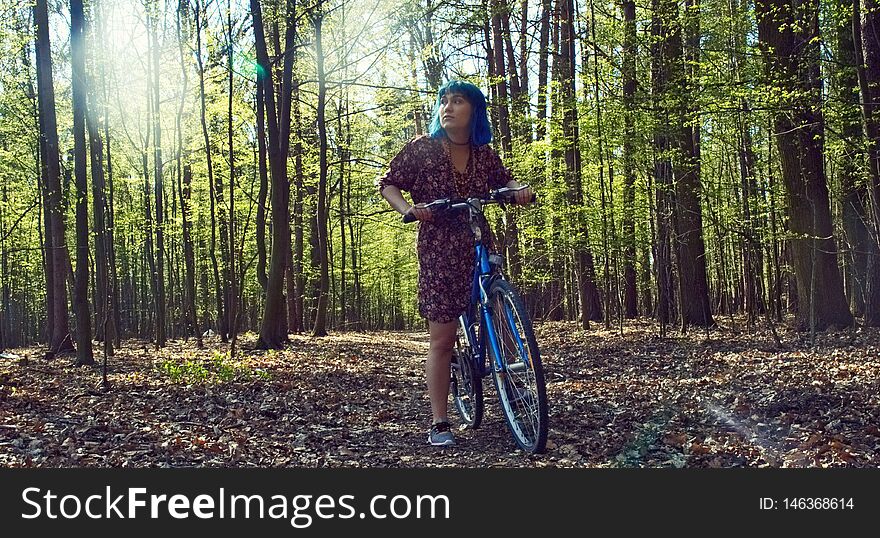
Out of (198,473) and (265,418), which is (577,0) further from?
(198,473)

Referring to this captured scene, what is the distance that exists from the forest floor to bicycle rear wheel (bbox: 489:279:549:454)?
0.48 feet

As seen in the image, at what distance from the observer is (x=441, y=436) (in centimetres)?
439

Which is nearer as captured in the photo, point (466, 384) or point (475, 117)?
point (475, 117)

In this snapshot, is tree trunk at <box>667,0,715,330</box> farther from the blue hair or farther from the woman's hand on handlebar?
the woman's hand on handlebar

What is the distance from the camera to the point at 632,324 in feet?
53.3

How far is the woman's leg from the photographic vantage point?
445 centimetres

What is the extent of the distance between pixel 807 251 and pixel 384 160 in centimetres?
1239

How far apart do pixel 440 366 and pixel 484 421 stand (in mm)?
918

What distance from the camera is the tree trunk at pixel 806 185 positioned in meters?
9.50

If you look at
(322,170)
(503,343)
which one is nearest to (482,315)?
(503,343)

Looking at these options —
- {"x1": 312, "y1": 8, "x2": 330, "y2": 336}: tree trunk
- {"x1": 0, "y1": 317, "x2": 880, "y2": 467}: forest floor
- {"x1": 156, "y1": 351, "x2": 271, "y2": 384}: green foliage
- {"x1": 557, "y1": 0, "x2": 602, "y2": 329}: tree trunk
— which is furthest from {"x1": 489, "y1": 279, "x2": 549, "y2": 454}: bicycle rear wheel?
{"x1": 312, "y1": 8, "x2": 330, "y2": 336}: tree trunk

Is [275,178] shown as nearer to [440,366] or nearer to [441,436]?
[440,366]

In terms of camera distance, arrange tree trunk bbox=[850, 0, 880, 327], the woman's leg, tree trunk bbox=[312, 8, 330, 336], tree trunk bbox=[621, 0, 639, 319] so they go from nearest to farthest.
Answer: the woman's leg, tree trunk bbox=[850, 0, 880, 327], tree trunk bbox=[621, 0, 639, 319], tree trunk bbox=[312, 8, 330, 336]

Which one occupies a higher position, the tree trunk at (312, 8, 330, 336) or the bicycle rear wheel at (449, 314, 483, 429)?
the tree trunk at (312, 8, 330, 336)
